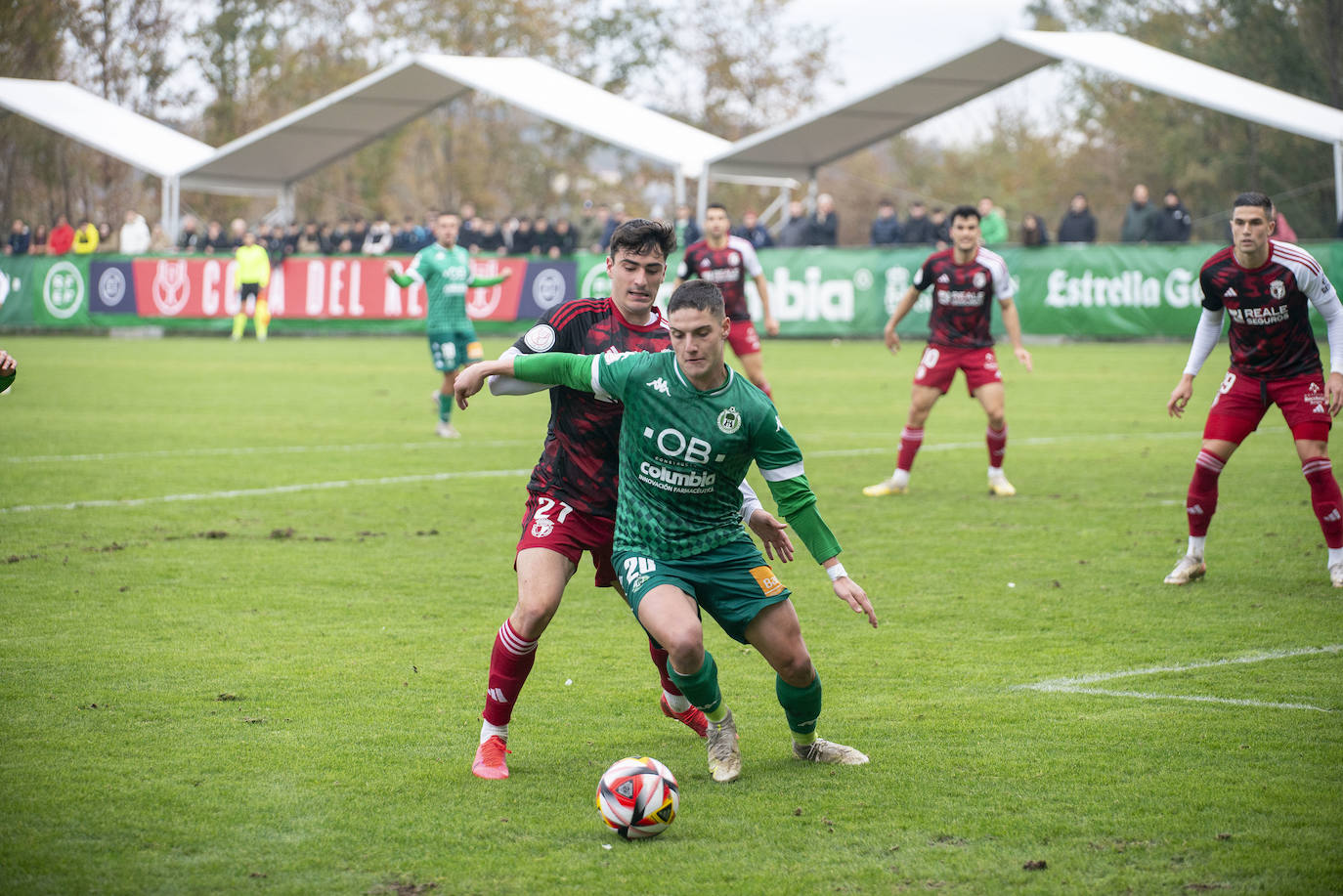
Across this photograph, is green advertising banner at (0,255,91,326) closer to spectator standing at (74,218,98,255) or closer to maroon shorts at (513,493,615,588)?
spectator standing at (74,218,98,255)

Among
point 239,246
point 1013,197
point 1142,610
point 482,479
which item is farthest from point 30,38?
point 1142,610

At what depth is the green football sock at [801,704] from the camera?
5.15 m

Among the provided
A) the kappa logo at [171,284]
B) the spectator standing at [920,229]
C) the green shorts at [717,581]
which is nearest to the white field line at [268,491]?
the green shorts at [717,581]

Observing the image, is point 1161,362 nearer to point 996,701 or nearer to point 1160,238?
point 1160,238

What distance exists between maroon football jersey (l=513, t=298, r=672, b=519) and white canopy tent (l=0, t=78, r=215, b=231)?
33619 mm

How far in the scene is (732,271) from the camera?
15.1 metres

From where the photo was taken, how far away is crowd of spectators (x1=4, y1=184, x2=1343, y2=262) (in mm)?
27125

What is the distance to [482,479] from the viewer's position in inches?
494

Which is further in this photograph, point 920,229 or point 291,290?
point 291,290

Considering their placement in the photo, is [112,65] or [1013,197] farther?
[1013,197]

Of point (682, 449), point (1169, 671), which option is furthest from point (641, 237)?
point (1169, 671)

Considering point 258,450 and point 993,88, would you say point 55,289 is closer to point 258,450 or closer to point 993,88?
point 993,88

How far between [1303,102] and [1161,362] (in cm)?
730

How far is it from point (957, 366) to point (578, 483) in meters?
7.20
